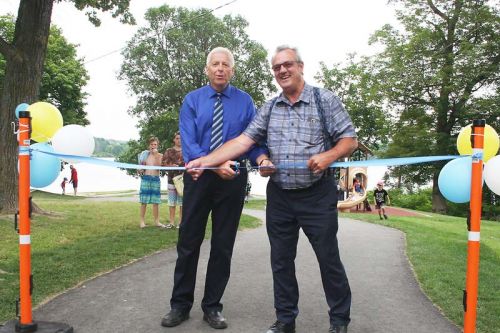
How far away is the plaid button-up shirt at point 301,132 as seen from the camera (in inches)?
137

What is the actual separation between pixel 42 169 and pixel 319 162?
2.34 m

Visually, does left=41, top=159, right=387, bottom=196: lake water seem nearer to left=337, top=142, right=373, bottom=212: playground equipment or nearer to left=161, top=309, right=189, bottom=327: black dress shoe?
left=337, top=142, right=373, bottom=212: playground equipment

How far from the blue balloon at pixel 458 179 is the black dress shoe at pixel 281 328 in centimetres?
158

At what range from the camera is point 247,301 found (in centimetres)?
454

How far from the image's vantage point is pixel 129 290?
15.7ft

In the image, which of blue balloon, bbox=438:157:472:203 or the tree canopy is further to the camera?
the tree canopy

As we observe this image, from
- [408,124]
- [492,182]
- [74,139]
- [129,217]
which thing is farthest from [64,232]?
[408,124]

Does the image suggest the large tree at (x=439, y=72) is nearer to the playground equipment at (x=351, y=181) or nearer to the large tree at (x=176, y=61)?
the playground equipment at (x=351, y=181)

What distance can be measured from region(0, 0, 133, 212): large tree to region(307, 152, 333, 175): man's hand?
8386 millimetres

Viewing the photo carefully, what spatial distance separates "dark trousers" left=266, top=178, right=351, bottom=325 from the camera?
138 inches

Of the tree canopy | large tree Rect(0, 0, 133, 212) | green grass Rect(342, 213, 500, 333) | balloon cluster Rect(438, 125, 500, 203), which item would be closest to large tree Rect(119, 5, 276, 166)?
the tree canopy

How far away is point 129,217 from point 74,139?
301 inches

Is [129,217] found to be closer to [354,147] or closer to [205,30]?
[354,147]

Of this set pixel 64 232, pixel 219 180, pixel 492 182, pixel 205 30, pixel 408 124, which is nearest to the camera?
pixel 492 182
